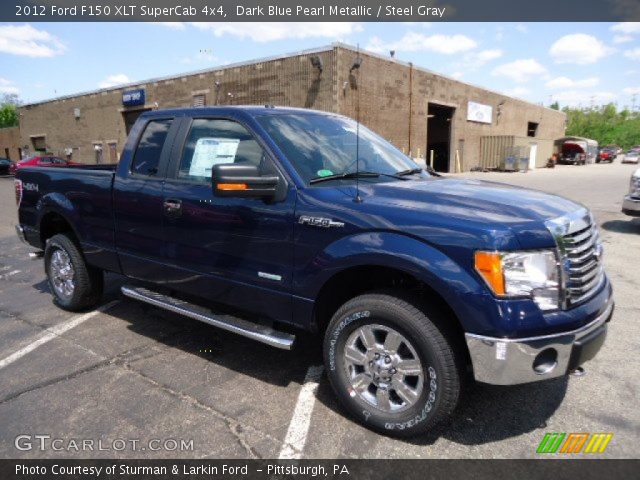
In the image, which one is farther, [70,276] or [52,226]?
[52,226]

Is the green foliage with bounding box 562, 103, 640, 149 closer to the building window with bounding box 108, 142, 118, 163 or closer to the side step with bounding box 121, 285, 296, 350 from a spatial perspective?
the building window with bounding box 108, 142, 118, 163

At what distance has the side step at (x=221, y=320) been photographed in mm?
3116

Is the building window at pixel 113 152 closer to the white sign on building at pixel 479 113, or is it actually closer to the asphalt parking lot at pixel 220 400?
the white sign on building at pixel 479 113

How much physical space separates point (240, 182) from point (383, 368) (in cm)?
145

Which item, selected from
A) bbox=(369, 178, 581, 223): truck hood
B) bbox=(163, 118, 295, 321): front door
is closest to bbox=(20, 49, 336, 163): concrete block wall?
bbox=(163, 118, 295, 321): front door

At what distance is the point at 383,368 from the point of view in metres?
2.79

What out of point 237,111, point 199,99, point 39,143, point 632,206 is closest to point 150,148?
point 237,111

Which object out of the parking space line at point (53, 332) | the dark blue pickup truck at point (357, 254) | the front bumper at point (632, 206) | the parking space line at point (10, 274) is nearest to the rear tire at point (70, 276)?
the parking space line at point (53, 332)

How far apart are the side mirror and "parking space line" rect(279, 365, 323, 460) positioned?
1456 mm

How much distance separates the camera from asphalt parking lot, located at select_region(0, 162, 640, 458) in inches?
107

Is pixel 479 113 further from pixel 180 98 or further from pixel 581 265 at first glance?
pixel 581 265

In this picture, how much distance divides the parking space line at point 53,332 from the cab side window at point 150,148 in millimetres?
1787

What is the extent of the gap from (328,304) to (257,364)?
1.01 metres

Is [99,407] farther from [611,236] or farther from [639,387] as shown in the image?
[611,236]
